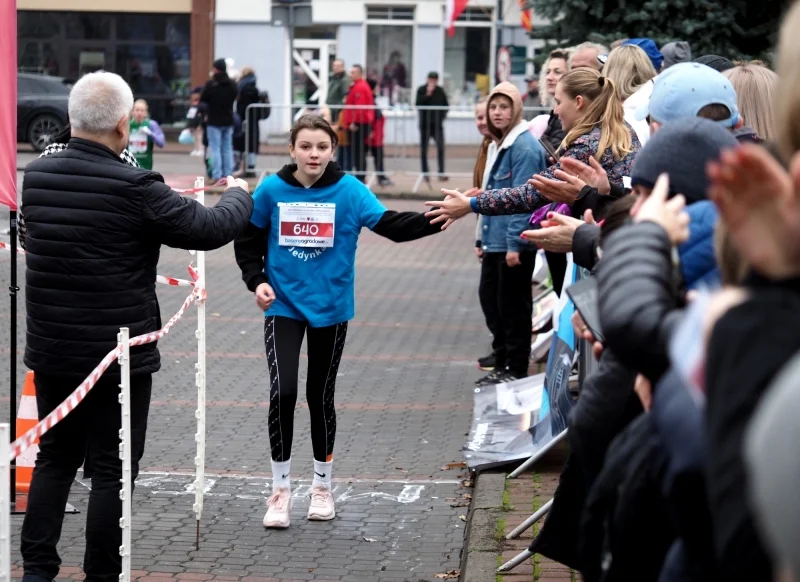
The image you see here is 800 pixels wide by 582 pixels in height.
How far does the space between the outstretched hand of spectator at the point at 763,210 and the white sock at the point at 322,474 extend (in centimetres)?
417

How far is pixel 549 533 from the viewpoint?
12.6ft

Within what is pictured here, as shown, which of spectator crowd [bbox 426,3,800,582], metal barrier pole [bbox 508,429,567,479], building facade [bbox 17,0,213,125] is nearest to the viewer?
spectator crowd [bbox 426,3,800,582]

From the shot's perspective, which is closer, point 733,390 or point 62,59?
point 733,390

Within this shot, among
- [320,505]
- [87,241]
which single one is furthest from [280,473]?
[87,241]

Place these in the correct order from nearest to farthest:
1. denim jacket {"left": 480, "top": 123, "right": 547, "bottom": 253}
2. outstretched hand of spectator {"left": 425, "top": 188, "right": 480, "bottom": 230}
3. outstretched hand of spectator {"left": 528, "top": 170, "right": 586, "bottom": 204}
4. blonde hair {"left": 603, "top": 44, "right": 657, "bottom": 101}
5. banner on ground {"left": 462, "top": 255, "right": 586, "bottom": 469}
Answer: outstretched hand of spectator {"left": 528, "top": 170, "right": 586, "bottom": 204} < outstretched hand of spectator {"left": 425, "top": 188, "right": 480, "bottom": 230} < banner on ground {"left": 462, "top": 255, "right": 586, "bottom": 469} < blonde hair {"left": 603, "top": 44, "right": 657, "bottom": 101} < denim jacket {"left": 480, "top": 123, "right": 547, "bottom": 253}

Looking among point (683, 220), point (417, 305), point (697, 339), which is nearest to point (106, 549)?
point (683, 220)

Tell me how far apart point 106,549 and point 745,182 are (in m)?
3.38

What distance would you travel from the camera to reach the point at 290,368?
583 centimetres

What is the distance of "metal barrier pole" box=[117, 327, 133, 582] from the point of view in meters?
4.46

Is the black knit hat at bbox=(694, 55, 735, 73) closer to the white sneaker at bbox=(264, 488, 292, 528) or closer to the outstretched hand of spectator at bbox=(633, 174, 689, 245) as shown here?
the white sneaker at bbox=(264, 488, 292, 528)

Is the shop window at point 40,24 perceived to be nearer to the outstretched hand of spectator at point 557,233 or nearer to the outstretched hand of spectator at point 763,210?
the outstretched hand of spectator at point 557,233

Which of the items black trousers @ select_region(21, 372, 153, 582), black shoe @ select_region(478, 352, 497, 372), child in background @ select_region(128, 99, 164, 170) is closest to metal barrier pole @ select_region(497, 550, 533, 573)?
black trousers @ select_region(21, 372, 153, 582)

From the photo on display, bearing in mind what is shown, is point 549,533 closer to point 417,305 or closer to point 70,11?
point 417,305

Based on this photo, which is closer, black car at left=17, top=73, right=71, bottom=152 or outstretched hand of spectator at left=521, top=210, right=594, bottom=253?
outstretched hand of spectator at left=521, top=210, right=594, bottom=253
